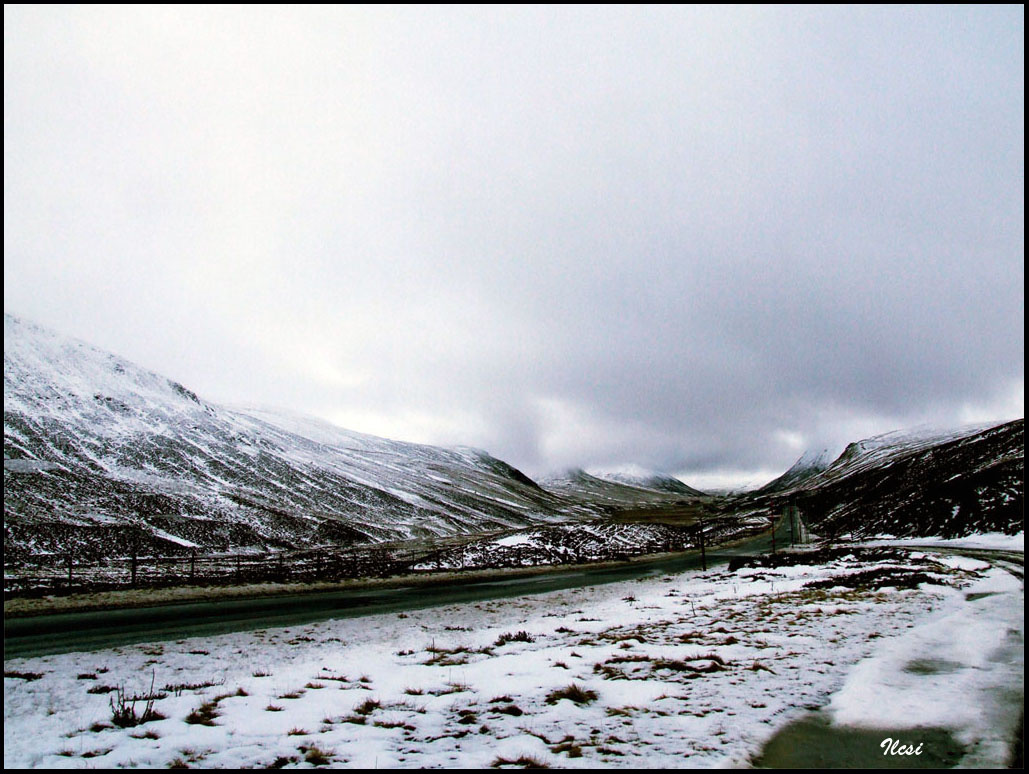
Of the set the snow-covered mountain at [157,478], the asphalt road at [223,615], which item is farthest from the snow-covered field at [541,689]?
the snow-covered mountain at [157,478]

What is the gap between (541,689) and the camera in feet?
35.8

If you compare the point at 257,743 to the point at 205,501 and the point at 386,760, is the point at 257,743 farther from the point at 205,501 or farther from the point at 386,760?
the point at 205,501

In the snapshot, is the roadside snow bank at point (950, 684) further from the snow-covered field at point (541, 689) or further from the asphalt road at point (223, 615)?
the asphalt road at point (223, 615)

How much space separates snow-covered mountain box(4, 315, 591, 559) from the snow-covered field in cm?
7549

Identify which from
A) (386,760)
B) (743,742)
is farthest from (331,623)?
(743,742)

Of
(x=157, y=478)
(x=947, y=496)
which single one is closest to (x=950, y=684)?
(x=947, y=496)

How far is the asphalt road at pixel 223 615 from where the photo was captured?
19.5 meters

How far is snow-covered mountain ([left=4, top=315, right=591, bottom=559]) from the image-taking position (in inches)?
3509

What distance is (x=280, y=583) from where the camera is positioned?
1610 inches

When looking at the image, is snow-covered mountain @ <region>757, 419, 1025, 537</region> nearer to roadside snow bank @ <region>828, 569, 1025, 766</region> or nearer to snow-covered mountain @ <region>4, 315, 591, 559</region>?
roadside snow bank @ <region>828, 569, 1025, 766</region>

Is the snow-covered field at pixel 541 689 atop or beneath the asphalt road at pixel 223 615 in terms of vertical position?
atop

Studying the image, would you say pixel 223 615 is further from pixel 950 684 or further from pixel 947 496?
pixel 947 496

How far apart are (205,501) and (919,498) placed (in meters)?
129

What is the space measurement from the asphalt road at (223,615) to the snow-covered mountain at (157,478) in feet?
194
